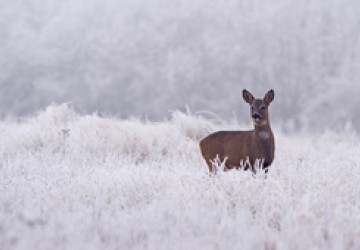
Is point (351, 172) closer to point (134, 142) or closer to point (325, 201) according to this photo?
point (325, 201)

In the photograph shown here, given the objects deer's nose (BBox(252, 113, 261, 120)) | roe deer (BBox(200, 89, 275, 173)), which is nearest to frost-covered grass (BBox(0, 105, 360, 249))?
roe deer (BBox(200, 89, 275, 173))

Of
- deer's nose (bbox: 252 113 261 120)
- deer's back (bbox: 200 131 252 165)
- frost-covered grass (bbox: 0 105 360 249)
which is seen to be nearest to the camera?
frost-covered grass (bbox: 0 105 360 249)

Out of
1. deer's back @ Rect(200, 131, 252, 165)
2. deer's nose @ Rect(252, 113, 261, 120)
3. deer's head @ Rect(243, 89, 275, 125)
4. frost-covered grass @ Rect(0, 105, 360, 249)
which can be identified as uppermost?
deer's head @ Rect(243, 89, 275, 125)

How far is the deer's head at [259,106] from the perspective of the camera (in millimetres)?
5562

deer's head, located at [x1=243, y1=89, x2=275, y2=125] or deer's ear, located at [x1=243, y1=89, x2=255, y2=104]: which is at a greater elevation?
deer's ear, located at [x1=243, y1=89, x2=255, y2=104]

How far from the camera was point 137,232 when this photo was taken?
4500 millimetres

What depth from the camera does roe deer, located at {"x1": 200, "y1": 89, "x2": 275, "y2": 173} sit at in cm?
560

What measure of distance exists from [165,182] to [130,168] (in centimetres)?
71

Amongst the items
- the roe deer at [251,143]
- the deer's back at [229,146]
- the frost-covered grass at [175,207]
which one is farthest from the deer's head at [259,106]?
the frost-covered grass at [175,207]

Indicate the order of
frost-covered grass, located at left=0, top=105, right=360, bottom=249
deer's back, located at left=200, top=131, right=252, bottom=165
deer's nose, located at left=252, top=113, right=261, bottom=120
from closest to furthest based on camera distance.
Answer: frost-covered grass, located at left=0, top=105, right=360, bottom=249 < deer's nose, located at left=252, top=113, right=261, bottom=120 < deer's back, located at left=200, top=131, right=252, bottom=165

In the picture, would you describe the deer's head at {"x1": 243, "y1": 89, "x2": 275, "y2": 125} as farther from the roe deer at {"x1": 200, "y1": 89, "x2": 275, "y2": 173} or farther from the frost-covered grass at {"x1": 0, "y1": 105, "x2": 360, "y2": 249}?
the frost-covered grass at {"x1": 0, "y1": 105, "x2": 360, "y2": 249}

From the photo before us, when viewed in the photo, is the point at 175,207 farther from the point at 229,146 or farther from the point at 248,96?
the point at 248,96

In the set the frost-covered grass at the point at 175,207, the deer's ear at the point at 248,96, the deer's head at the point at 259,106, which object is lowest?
the frost-covered grass at the point at 175,207

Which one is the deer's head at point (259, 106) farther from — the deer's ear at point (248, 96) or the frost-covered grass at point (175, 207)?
the frost-covered grass at point (175, 207)
